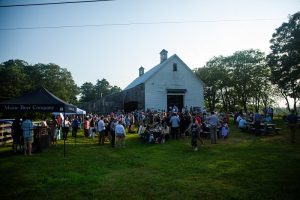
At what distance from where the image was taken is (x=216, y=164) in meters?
9.23

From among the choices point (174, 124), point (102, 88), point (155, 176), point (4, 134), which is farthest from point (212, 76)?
point (102, 88)

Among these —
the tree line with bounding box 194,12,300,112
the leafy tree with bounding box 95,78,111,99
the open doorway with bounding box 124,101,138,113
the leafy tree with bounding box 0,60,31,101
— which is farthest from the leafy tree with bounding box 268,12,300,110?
the leafy tree with bounding box 95,78,111,99

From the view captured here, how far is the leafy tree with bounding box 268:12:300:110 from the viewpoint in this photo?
31.2 meters

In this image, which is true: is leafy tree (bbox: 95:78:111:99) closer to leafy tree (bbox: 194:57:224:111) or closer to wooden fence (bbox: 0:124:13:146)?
leafy tree (bbox: 194:57:224:111)

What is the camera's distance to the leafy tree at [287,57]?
3116 cm

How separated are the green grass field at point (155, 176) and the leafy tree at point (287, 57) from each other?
24.7m

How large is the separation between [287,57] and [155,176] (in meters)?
32.0

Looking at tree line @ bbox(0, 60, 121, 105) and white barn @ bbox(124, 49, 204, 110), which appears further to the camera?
tree line @ bbox(0, 60, 121, 105)

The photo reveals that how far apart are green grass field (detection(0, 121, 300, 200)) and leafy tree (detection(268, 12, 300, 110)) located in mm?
24697

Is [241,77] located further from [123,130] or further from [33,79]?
[33,79]

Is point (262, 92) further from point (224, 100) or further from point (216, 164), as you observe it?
point (216, 164)

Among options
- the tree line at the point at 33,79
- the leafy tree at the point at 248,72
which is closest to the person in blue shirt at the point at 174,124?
the leafy tree at the point at 248,72

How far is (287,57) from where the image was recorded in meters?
32.2

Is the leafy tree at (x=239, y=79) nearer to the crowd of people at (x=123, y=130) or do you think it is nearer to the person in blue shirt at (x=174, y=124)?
the crowd of people at (x=123, y=130)
